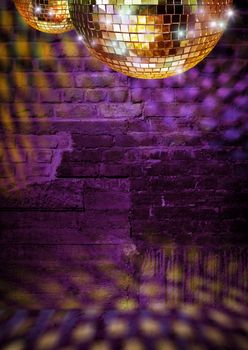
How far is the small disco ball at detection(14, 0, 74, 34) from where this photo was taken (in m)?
1.25

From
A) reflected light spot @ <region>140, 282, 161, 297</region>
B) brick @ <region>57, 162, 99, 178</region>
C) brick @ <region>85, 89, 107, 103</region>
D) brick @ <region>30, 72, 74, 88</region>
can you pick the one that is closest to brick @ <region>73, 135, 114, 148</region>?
brick @ <region>57, 162, 99, 178</region>

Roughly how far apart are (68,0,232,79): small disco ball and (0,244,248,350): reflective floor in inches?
78.1

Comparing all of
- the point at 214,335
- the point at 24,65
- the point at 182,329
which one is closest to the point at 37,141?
the point at 24,65

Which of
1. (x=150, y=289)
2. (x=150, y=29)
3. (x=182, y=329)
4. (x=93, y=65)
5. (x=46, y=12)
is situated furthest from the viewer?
(x=150, y=289)

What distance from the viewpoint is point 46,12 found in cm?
126

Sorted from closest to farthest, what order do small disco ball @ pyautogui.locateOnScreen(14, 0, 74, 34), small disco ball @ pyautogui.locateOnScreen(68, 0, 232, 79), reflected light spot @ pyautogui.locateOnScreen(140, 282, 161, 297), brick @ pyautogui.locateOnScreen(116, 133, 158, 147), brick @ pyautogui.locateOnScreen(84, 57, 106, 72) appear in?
small disco ball @ pyautogui.locateOnScreen(68, 0, 232, 79) → small disco ball @ pyautogui.locateOnScreen(14, 0, 74, 34) → brick @ pyautogui.locateOnScreen(84, 57, 106, 72) → brick @ pyautogui.locateOnScreen(116, 133, 158, 147) → reflected light spot @ pyautogui.locateOnScreen(140, 282, 161, 297)

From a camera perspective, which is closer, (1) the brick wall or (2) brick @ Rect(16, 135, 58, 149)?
(1) the brick wall

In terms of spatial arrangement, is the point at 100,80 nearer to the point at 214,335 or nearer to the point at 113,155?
the point at 113,155

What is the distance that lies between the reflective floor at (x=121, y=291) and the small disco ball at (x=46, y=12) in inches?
64.5

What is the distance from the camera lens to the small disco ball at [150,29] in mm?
645

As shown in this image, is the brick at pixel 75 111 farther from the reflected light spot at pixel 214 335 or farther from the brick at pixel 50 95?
the reflected light spot at pixel 214 335

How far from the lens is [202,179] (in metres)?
2.47

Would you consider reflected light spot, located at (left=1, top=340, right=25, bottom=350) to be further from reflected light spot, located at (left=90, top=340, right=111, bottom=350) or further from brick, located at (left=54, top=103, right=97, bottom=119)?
brick, located at (left=54, top=103, right=97, bottom=119)

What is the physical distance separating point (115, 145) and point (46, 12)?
1236 mm
